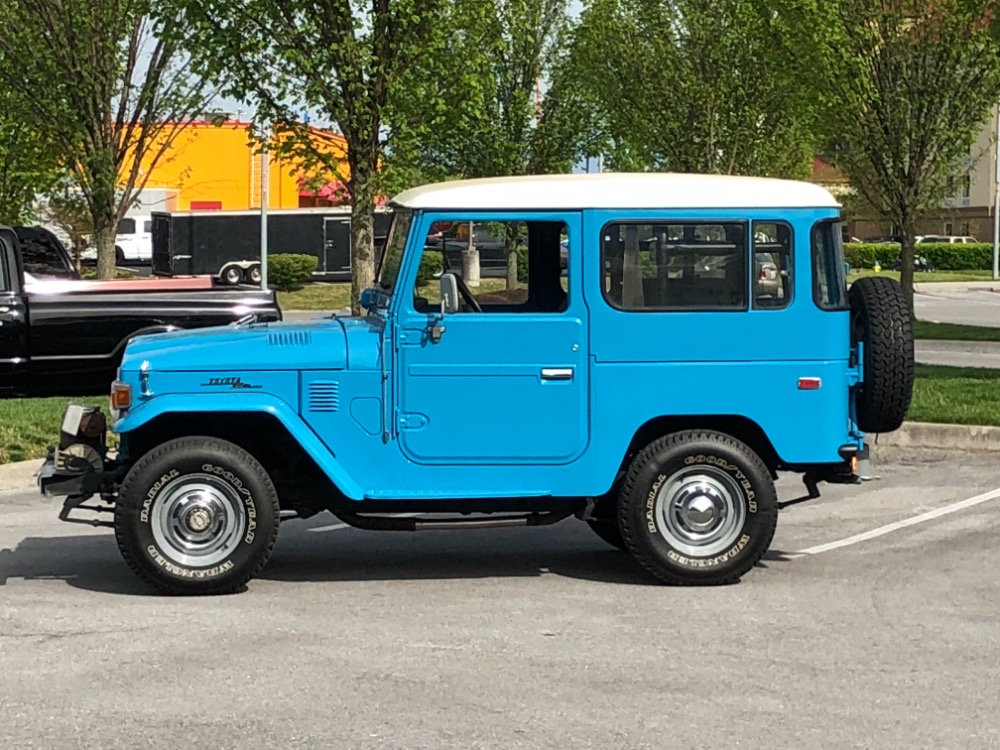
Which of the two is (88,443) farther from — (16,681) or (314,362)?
(16,681)

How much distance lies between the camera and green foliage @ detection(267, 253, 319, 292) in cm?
4191

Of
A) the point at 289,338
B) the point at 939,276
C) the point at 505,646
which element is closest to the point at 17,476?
the point at 289,338

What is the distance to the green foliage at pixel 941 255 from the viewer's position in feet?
226

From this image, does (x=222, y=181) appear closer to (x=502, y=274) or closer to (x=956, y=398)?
(x=956, y=398)

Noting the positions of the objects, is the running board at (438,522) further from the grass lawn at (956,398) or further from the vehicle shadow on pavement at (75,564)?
the grass lawn at (956,398)

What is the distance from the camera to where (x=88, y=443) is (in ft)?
28.1

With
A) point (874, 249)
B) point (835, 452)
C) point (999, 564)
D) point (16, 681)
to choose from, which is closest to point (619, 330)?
point (835, 452)

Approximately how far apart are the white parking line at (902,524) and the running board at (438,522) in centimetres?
170

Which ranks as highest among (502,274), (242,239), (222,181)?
(222,181)

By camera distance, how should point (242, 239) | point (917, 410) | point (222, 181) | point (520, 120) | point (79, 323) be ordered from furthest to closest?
point (222, 181), point (242, 239), point (520, 120), point (917, 410), point (79, 323)

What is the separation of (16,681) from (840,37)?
16.7 m

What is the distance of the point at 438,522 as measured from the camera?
8.37 meters

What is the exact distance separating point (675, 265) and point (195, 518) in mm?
2770

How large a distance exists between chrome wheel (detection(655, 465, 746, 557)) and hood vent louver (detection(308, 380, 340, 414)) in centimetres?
177
